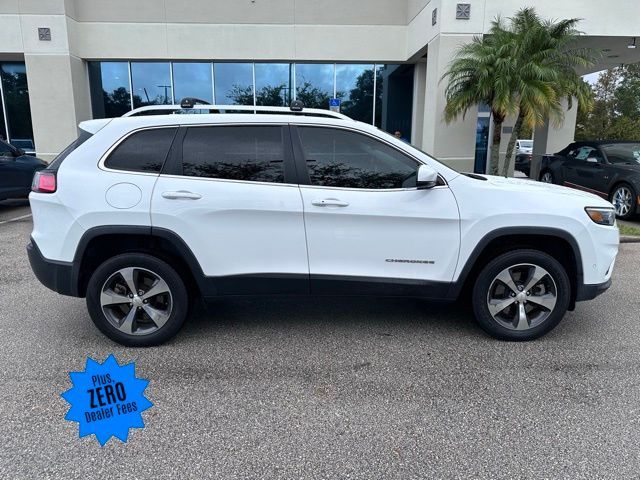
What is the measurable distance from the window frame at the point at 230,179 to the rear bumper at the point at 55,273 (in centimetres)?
108

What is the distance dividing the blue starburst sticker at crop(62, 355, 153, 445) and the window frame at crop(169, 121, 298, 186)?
4.99ft

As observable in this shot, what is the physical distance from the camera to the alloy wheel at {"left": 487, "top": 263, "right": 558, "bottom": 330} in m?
3.89

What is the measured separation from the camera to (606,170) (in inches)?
401

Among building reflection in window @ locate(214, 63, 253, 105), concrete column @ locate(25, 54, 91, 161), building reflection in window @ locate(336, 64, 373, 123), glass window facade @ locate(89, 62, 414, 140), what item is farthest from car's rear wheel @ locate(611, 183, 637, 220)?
concrete column @ locate(25, 54, 91, 161)

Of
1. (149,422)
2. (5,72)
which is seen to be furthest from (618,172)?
(5,72)

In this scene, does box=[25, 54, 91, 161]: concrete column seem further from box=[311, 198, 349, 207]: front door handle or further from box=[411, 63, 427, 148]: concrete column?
box=[311, 198, 349, 207]: front door handle

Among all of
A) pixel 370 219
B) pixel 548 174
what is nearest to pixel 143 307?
pixel 370 219

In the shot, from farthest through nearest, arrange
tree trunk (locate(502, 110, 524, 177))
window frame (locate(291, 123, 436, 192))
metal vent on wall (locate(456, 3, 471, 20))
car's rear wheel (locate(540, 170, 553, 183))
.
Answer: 1. car's rear wheel (locate(540, 170, 553, 183))
2. metal vent on wall (locate(456, 3, 471, 20))
3. tree trunk (locate(502, 110, 524, 177))
4. window frame (locate(291, 123, 436, 192))

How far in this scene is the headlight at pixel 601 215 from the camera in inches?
152

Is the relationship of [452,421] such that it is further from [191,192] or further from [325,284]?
[191,192]

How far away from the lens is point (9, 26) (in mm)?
14141

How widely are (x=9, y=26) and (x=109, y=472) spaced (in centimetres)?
1608

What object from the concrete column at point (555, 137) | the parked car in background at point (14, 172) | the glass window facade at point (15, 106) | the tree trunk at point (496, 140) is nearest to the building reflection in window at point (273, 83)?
the tree trunk at point (496, 140)

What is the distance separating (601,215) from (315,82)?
1301 centimetres
